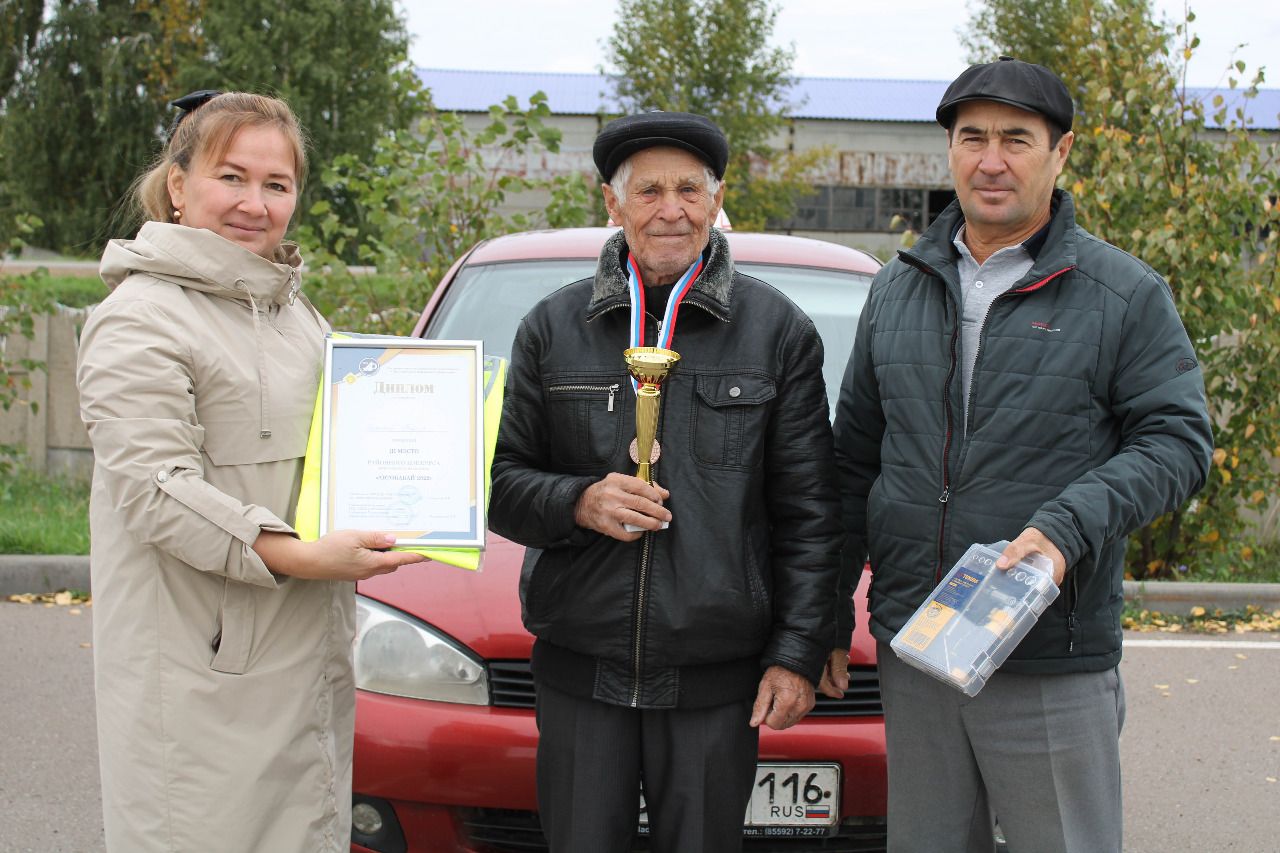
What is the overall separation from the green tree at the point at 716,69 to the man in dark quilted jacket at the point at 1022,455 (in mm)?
19308

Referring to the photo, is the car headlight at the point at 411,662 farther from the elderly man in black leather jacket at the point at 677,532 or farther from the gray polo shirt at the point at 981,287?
the gray polo shirt at the point at 981,287

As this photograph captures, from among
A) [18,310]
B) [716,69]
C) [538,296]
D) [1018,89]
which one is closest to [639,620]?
[1018,89]

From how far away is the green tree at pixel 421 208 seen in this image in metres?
7.07

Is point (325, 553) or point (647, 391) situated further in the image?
point (647, 391)

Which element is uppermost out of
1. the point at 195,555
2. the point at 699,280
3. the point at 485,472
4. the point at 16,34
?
the point at 16,34

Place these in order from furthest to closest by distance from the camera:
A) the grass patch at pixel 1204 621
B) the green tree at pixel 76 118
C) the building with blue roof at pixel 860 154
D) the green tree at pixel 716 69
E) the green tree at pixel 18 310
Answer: the green tree at pixel 76 118 → the building with blue roof at pixel 860 154 → the green tree at pixel 716 69 → the green tree at pixel 18 310 → the grass patch at pixel 1204 621

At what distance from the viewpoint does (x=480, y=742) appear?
275 centimetres

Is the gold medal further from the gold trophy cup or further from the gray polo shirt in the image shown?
the gray polo shirt

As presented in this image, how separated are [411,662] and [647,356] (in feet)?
3.65

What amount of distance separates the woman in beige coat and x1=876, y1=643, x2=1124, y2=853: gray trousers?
110 centimetres

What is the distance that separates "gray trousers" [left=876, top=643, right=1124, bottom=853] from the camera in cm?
224

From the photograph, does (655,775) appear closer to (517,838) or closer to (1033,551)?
(517,838)

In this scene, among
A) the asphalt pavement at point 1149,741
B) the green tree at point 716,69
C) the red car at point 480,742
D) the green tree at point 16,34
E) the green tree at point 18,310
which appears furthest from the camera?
the green tree at point 16,34

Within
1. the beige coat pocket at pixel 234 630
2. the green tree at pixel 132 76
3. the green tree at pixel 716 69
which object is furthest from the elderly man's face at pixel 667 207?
the green tree at pixel 132 76
